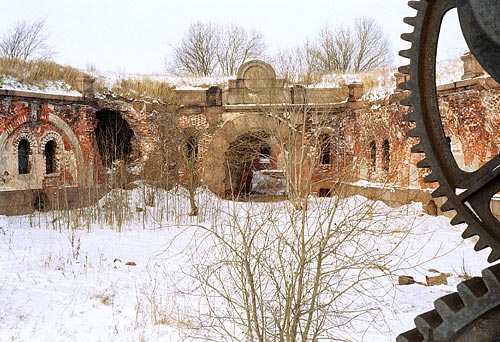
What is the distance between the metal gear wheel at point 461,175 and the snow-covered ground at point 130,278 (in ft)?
6.00

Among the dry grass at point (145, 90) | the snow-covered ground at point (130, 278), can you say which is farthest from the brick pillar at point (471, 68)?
the dry grass at point (145, 90)

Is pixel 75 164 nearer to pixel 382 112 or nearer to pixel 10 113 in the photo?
pixel 10 113

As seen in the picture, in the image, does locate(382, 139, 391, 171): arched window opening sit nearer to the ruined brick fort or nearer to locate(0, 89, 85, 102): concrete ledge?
the ruined brick fort

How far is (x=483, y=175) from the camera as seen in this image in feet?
5.76

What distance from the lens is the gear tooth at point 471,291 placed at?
5.43 feet

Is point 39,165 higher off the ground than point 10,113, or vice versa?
point 10,113

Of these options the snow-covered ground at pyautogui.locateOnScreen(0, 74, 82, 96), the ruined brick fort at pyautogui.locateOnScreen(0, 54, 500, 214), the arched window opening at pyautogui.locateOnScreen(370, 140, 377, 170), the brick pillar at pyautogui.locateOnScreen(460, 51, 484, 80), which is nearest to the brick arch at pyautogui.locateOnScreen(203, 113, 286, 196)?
the ruined brick fort at pyautogui.locateOnScreen(0, 54, 500, 214)

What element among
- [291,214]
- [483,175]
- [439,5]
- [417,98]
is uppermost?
[439,5]

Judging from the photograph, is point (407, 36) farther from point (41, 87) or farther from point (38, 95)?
A: point (41, 87)


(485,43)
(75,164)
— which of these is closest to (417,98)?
(485,43)

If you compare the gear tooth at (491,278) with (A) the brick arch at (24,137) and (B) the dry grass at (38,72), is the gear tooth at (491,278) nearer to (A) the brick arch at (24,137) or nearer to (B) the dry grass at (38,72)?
(A) the brick arch at (24,137)

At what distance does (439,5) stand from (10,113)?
38.7ft

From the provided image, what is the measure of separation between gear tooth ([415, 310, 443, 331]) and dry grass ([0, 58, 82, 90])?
41.4ft

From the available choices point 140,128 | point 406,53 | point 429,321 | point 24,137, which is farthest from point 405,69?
point 140,128
